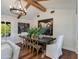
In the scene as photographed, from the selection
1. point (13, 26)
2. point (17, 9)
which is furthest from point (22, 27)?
point (17, 9)

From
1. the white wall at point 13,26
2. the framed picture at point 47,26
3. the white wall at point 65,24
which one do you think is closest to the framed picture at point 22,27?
the white wall at point 13,26

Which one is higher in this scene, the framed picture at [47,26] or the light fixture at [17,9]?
the light fixture at [17,9]

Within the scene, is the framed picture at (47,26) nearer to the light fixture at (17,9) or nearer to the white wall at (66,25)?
the white wall at (66,25)

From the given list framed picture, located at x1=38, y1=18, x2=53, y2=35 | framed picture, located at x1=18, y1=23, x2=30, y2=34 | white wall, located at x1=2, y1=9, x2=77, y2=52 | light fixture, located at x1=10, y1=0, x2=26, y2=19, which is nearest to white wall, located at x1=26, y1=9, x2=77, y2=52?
white wall, located at x1=2, y1=9, x2=77, y2=52

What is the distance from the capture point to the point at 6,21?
5102 millimetres

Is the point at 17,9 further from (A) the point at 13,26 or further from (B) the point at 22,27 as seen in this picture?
(B) the point at 22,27

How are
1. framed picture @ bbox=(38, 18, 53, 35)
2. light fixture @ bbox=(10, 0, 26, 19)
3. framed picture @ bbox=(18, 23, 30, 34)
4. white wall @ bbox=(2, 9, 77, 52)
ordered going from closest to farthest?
light fixture @ bbox=(10, 0, 26, 19) < white wall @ bbox=(2, 9, 77, 52) < framed picture @ bbox=(38, 18, 53, 35) < framed picture @ bbox=(18, 23, 30, 34)

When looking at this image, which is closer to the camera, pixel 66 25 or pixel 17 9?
pixel 17 9

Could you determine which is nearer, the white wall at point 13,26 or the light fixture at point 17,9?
the light fixture at point 17,9

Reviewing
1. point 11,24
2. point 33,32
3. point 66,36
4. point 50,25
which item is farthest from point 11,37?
point 66,36

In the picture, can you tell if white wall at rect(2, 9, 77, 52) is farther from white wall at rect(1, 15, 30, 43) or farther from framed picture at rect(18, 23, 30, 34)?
framed picture at rect(18, 23, 30, 34)

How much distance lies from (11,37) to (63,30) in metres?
2.96

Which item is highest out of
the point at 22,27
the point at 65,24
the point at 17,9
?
the point at 17,9

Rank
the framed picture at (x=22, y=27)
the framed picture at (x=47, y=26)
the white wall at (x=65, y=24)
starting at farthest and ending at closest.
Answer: the framed picture at (x=22, y=27) → the framed picture at (x=47, y=26) → the white wall at (x=65, y=24)
